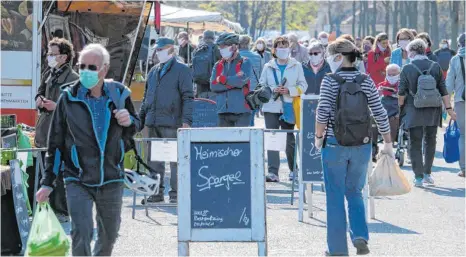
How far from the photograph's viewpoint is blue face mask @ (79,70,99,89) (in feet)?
25.1

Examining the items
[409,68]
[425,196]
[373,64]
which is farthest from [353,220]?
[373,64]

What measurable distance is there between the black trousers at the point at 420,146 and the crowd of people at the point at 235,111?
13 mm

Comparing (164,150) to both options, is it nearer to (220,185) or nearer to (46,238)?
(220,185)

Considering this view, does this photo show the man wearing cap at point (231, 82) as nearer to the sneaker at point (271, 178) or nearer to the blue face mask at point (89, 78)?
the sneaker at point (271, 178)

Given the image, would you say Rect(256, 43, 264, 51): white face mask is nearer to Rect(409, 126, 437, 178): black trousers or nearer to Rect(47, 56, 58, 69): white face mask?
Rect(409, 126, 437, 178): black trousers

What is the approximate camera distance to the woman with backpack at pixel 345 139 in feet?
31.3

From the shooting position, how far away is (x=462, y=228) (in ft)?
39.3

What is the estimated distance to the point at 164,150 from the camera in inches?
487

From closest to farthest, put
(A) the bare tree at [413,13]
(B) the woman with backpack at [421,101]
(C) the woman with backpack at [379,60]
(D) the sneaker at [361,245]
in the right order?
Result: (D) the sneaker at [361,245], (B) the woman with backpack at [421,101], (C) the woman with backpack at [379,60], (A) the bare tree at [413,13]

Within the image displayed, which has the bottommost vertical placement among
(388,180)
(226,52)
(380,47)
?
(388,180)

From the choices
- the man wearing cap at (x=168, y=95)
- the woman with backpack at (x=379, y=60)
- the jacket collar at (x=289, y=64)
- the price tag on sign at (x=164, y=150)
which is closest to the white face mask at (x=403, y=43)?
the woman with backpack at (x=379, y=60)

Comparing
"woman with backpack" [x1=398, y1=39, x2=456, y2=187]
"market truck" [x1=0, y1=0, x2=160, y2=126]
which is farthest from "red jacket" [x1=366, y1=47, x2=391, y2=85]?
"woman with backpack" [x1=398, y1=39, x2=456, y2=187]

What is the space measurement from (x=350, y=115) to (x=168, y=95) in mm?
3850

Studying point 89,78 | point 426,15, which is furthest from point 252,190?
point 426,15
